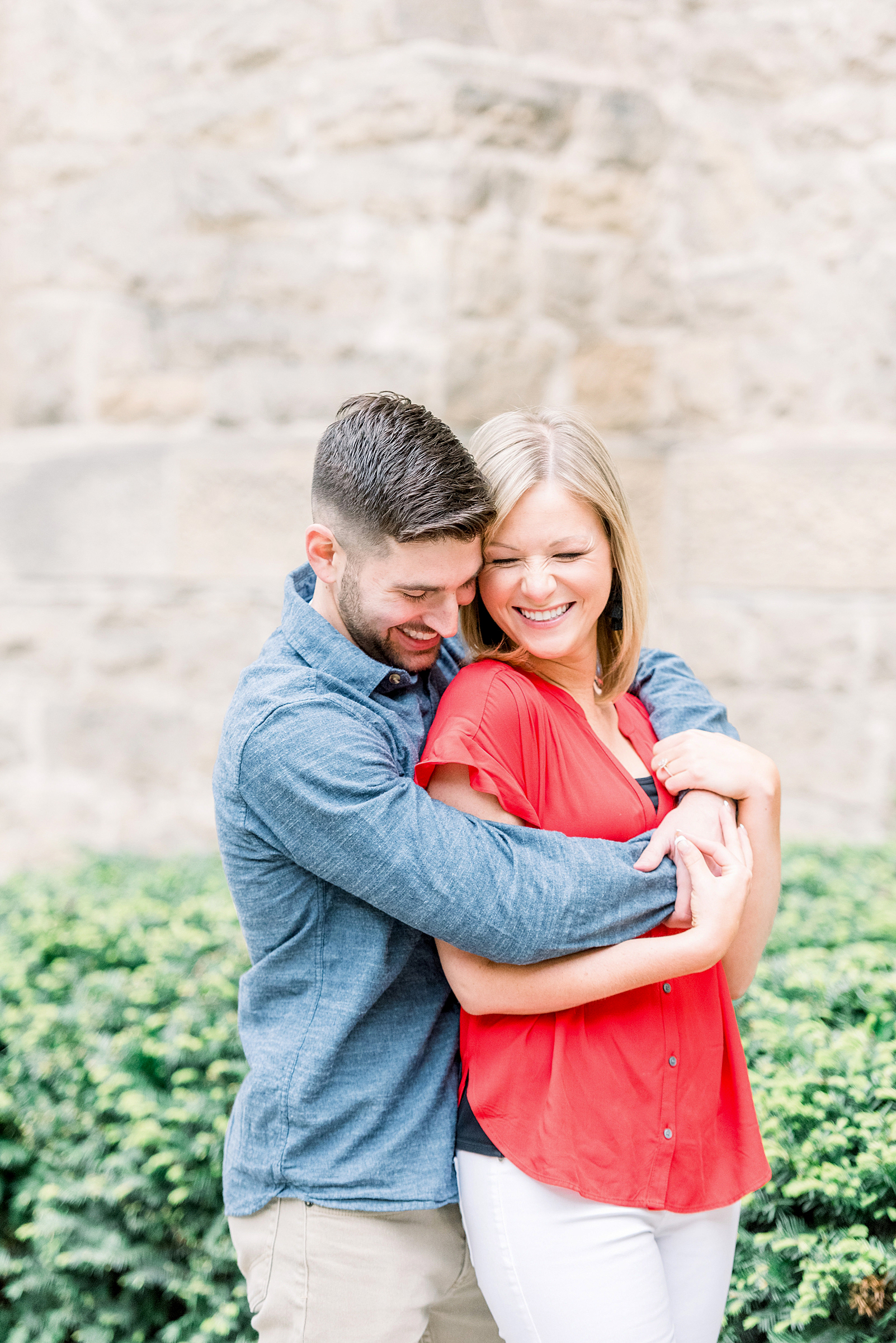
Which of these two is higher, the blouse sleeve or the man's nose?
the man's nose

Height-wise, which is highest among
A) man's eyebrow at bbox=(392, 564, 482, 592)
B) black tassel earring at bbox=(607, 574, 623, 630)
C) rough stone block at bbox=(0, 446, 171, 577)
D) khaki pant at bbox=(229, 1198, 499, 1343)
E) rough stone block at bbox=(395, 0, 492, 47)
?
rough stone block at bbox=(395, 0, 492, 47)

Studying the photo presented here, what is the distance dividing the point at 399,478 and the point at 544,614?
1.13 feet

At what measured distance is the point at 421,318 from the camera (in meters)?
4.24

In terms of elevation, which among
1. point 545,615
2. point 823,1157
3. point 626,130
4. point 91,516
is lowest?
point 823,1157

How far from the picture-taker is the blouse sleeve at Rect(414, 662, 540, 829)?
1.60 meters

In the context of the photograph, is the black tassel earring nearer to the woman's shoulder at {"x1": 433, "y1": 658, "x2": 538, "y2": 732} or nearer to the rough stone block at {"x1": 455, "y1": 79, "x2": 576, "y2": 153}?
the woman's shoulder at {"x1": 433, "y1": 658, "x2": 538, "y2": 732}

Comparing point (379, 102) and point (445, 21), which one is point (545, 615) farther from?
point (445, 21)

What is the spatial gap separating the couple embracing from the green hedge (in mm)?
483

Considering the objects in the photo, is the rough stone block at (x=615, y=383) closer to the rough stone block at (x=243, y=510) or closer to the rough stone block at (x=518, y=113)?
the rough stone block at (x=518, y=113)

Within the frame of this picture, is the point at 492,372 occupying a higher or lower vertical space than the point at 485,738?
higher

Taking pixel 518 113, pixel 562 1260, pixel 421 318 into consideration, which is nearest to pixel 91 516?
pixel 421 318

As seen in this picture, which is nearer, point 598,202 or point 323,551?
point 323,551

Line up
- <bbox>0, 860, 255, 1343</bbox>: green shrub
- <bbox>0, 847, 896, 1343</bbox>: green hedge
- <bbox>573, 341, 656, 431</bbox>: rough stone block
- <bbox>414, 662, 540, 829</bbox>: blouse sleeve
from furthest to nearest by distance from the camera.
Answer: <bbox>573, 341, 656, 431</bbox>: rough stone block < <bbox>0, 860, 255, 1343</bbox>: green shrub < <bbox>0, 847, 896, 1343</bbox>: green hedge < <bbox>414, 662, 540, 829</bbox>: blouse sleeve

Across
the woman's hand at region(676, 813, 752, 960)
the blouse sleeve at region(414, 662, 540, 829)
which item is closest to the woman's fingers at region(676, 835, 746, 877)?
the woman's hand at region(676, 813, 752, 960)
